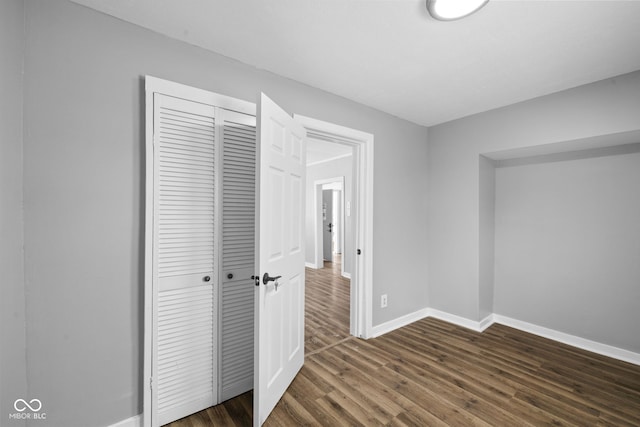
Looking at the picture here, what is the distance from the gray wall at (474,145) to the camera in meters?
2.27

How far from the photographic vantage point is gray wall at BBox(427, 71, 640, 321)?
2.27 metres

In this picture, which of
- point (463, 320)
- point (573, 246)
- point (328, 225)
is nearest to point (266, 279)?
point (463, 320)

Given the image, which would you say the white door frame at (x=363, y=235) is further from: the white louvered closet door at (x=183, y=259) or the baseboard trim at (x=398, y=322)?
the white louvered closet door at (x=183, y=259)

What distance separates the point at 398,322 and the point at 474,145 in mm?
2226

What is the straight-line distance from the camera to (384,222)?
311 cm

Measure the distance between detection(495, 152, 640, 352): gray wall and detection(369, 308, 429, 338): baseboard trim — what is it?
35.4 inches

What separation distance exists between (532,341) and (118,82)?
13.8ft

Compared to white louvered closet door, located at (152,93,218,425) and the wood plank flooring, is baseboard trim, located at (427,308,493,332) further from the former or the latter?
white louvered closet door, located at (152,93,218,425)

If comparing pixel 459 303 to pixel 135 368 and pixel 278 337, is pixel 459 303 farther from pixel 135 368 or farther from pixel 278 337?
pixel 135 368

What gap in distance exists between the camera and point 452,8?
1477 mm

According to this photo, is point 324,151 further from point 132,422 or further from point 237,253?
point 132,422

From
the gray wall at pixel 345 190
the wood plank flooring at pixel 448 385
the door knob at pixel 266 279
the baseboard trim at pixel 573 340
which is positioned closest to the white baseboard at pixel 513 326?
the baseboard trim at pixel 573 340

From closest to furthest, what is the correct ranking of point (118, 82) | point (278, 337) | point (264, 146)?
1. point (118, 82)
2. point (264, 146)
3. point (278, 337)

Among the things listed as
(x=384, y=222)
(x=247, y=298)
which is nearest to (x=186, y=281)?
(x=247, y=298)
